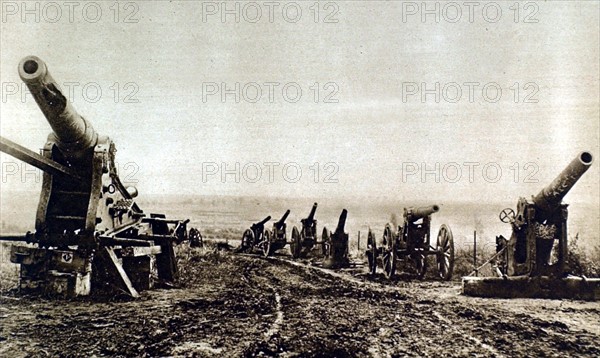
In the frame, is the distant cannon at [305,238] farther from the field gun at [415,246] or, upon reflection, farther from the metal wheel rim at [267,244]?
the field gun at [415,246]

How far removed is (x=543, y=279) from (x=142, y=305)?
6.87m

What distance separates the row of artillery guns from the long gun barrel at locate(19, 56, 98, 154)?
8024mm

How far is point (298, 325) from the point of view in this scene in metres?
5.96

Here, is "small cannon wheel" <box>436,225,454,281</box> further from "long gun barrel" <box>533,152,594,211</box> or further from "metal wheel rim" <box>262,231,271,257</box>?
"metal wheel rim" <box>262,231,271,257</box>

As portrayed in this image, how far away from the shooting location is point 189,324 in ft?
19.2

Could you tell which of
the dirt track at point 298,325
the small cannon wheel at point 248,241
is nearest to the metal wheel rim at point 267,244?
the small cannon wheel at point 248,241

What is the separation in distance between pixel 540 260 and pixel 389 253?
3.53 m

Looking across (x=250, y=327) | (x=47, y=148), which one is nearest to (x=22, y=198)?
(x=47, y=148)

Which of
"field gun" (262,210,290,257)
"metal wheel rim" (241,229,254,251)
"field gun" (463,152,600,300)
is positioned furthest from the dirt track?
"metal wheel rim" (241,229,254,251)

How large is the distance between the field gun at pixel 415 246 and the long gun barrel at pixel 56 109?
23.2 feet

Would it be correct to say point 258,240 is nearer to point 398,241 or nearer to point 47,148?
point 398,241

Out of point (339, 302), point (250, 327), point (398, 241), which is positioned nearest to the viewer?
point (250, 327)

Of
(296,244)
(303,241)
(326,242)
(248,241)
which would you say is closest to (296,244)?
(296,244)

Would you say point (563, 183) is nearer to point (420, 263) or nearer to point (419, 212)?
point (419, 212)
